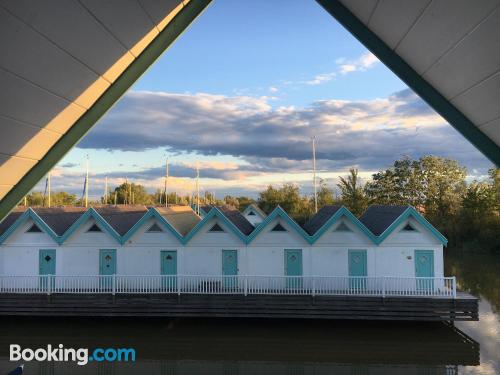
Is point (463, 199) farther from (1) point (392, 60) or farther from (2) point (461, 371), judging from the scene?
(1) point (392, 60)

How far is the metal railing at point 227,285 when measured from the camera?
50.4 ft

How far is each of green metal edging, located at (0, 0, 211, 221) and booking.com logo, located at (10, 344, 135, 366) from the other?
11.1m

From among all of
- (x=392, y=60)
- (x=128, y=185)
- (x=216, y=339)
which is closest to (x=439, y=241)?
(x=216, y=339)

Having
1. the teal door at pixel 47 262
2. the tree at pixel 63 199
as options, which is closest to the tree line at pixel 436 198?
the teal door at pixel 47 262

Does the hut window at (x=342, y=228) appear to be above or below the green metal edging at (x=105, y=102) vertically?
below

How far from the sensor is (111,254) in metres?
17.0

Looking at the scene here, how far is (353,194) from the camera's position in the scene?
151 feet

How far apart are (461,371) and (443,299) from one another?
3029mm

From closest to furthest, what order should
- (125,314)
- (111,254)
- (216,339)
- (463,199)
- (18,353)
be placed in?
(18,353) → (216,339) → (125,314) → (111,254) → (463,199)

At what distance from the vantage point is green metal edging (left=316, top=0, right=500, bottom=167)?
117 inches

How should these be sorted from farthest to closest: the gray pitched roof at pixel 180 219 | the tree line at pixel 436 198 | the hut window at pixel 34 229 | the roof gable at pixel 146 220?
the tree line at pixel 436 198
the gray pitched roof at pixel 180 219
the hut window at pixel 34 229
the roof gable at pixel 146 220

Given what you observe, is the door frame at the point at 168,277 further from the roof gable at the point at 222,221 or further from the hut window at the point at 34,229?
the hut window at the point at 34,229

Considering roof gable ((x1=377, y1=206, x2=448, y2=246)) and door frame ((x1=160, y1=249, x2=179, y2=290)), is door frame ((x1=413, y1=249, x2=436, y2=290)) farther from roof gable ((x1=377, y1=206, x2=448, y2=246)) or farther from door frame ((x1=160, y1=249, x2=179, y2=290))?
door frame ((x1=160, y1=249, x2=179, y2=290))

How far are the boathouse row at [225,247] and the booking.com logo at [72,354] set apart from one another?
389 centimetres
